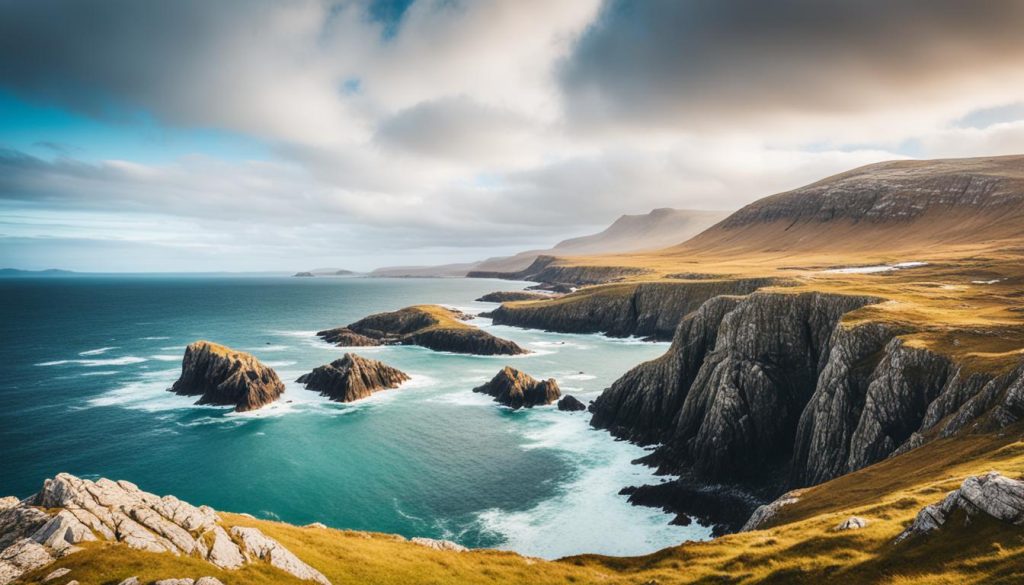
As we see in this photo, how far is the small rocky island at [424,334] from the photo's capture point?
148550 mm

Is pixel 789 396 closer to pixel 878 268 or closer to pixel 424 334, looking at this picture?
pixel 878 268

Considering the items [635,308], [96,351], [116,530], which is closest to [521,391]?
[116,530]

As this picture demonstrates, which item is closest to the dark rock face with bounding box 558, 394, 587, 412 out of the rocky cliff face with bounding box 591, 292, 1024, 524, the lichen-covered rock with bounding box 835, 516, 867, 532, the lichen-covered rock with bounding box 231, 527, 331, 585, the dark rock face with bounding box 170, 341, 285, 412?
the rocky cliff face with bounding box 591, 292, 1024, 524

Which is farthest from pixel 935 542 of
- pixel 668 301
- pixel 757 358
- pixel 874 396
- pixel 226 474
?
pixel 668 301

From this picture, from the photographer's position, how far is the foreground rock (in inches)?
899

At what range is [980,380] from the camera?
42750mm

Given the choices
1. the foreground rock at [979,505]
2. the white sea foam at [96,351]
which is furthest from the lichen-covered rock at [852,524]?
the white sea foam at [96,351]

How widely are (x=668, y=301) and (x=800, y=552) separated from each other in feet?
480

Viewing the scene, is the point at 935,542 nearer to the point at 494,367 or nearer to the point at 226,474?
the point at 226,474

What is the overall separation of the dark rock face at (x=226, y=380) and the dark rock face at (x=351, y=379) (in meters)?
7.51

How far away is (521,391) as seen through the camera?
3784 inches

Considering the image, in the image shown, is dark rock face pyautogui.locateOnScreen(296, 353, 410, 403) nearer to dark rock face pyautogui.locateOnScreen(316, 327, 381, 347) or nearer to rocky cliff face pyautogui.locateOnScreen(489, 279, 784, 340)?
dark rock face pyautogui.locateOnScreen(316, 327, 381, 347)

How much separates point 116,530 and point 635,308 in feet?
544

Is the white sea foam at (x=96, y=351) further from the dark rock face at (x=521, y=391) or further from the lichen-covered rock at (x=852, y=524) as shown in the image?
the lichen-covered rock at (x=852, y=524)
